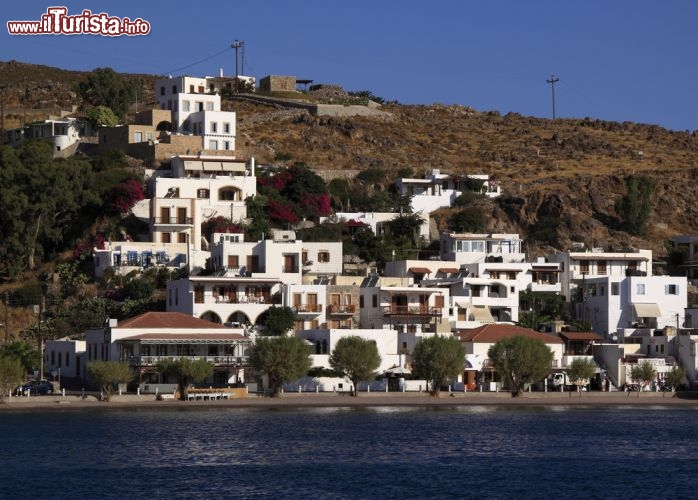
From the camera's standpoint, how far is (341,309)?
10925cm

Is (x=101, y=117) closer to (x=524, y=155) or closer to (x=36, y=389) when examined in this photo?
(x=36, y=389)

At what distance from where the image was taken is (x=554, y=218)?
5217 inches

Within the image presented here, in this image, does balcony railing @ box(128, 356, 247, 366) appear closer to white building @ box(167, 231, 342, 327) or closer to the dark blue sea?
the dark blue sea

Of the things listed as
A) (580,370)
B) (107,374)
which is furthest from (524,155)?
(107,374)

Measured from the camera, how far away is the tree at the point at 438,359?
321 feet

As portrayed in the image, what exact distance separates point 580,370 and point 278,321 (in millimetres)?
21072

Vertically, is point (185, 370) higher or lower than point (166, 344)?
lower

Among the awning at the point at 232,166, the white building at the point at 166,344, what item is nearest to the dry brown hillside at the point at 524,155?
the awning at the point at 232,166

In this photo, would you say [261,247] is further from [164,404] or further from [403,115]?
[403,115]

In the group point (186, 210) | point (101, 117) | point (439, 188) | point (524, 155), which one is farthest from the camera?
point (524, 155)

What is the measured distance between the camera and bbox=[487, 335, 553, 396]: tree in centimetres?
9919

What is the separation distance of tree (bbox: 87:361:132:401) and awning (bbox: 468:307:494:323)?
30.0 meters

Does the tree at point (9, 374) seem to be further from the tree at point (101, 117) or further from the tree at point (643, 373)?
the tree at point (101, 117)

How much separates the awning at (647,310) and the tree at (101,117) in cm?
5166
